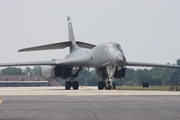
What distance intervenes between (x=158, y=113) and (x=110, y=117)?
1.94 metres

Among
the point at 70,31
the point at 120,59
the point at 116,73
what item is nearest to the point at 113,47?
the point at 120,59

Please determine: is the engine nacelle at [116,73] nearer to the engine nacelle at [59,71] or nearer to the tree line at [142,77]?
the engine nacelle at [59,71]

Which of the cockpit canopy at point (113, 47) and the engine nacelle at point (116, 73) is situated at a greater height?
the cockpit canopy at point (113, 47)

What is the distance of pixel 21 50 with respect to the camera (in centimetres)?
4872

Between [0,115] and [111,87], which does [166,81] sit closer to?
[111,87]

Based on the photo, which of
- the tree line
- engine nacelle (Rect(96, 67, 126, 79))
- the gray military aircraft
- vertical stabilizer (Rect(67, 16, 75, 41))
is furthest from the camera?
the tree line

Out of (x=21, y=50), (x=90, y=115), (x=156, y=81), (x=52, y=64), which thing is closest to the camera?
(x=90, y=115)

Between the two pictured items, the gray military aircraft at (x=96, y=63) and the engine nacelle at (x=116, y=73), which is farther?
the engine nacelle at (x=116, y=73)

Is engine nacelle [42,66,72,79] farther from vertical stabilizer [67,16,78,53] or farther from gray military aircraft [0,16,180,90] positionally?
vertical stabilizer [67,16,78,53]

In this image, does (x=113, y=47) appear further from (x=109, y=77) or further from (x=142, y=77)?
(x=142, y=77)

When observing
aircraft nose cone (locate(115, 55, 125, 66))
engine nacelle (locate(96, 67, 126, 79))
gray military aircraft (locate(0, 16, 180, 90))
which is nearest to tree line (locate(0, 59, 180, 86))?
gray military aircraft (locate(0, 16, 180, 90))

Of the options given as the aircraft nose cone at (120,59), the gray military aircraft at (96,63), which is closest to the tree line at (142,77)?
the gray military aircraft at (96,63)

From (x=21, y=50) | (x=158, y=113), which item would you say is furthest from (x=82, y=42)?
(x=158, y=113)

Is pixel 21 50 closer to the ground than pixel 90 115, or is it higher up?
higher up
